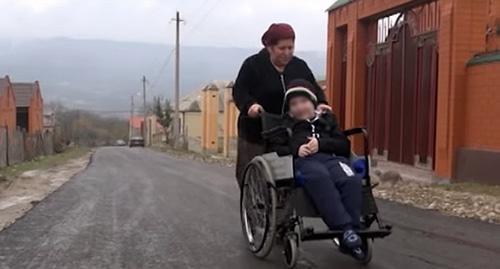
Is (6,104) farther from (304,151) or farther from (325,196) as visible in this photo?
(325,196)

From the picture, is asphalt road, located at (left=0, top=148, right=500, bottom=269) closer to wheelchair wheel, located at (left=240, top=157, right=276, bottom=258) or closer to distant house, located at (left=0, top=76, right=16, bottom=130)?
wheelchair wheel, located at (left=240, top=157, right=276, bottom=258)

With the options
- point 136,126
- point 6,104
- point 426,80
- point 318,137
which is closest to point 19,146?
point 6,104

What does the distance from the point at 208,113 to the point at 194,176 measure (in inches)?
1066

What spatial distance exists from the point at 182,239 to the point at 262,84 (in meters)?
1.82

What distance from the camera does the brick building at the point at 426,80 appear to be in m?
14.4

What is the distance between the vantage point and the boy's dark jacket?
19.8 ft

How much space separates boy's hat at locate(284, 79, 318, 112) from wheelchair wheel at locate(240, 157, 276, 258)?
60cm

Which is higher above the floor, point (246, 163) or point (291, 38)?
point (291, 38)

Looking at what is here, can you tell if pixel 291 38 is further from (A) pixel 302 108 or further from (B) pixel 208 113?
(B) pixel 208 113

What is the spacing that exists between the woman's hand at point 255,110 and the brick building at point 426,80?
829 centimetres

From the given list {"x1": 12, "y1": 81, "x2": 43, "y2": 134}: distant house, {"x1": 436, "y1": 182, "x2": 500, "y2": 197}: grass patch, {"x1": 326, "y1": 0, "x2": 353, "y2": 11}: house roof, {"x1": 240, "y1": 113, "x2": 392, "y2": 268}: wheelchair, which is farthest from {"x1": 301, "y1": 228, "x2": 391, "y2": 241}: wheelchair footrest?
{"x1": 12, "y1": 81, "x2": 43, "y2": 134}: distant house

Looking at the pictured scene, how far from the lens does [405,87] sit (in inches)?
704

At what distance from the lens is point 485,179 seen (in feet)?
45.2

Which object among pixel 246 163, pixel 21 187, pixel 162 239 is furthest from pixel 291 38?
pixel 21 187
